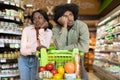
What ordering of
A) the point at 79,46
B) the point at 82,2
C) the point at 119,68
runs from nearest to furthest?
the point at 79,46 → the point at 119,68 → the point at 82,2

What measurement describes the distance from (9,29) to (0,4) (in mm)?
607

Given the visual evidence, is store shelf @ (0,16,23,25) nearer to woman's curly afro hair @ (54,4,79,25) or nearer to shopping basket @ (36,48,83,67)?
woman's curly afro hair @ (54,4,79,25)

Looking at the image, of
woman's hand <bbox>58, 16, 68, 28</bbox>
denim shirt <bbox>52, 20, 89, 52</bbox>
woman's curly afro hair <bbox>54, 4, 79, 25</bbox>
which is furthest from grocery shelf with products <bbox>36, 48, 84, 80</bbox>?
woman's curly afro hair <bbox>54, 4, 79, 25</bbox>

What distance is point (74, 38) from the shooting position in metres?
3.28

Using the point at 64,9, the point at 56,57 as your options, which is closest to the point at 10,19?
the point at 64,9

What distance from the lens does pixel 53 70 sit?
9.09ft

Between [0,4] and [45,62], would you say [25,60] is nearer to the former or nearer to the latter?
[45,62]

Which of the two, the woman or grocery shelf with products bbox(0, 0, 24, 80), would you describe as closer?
the woman

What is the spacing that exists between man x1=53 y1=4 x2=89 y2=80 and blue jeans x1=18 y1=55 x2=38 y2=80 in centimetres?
65

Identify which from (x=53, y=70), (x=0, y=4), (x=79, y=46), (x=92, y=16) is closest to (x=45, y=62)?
(x=53, y=70)

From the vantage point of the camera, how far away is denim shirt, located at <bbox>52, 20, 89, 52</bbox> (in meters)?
3.16

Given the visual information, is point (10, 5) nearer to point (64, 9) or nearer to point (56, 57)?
point (64, 9)

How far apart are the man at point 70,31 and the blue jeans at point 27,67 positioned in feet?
2.13

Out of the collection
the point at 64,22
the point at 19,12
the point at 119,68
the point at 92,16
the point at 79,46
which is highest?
the point at 92,16
